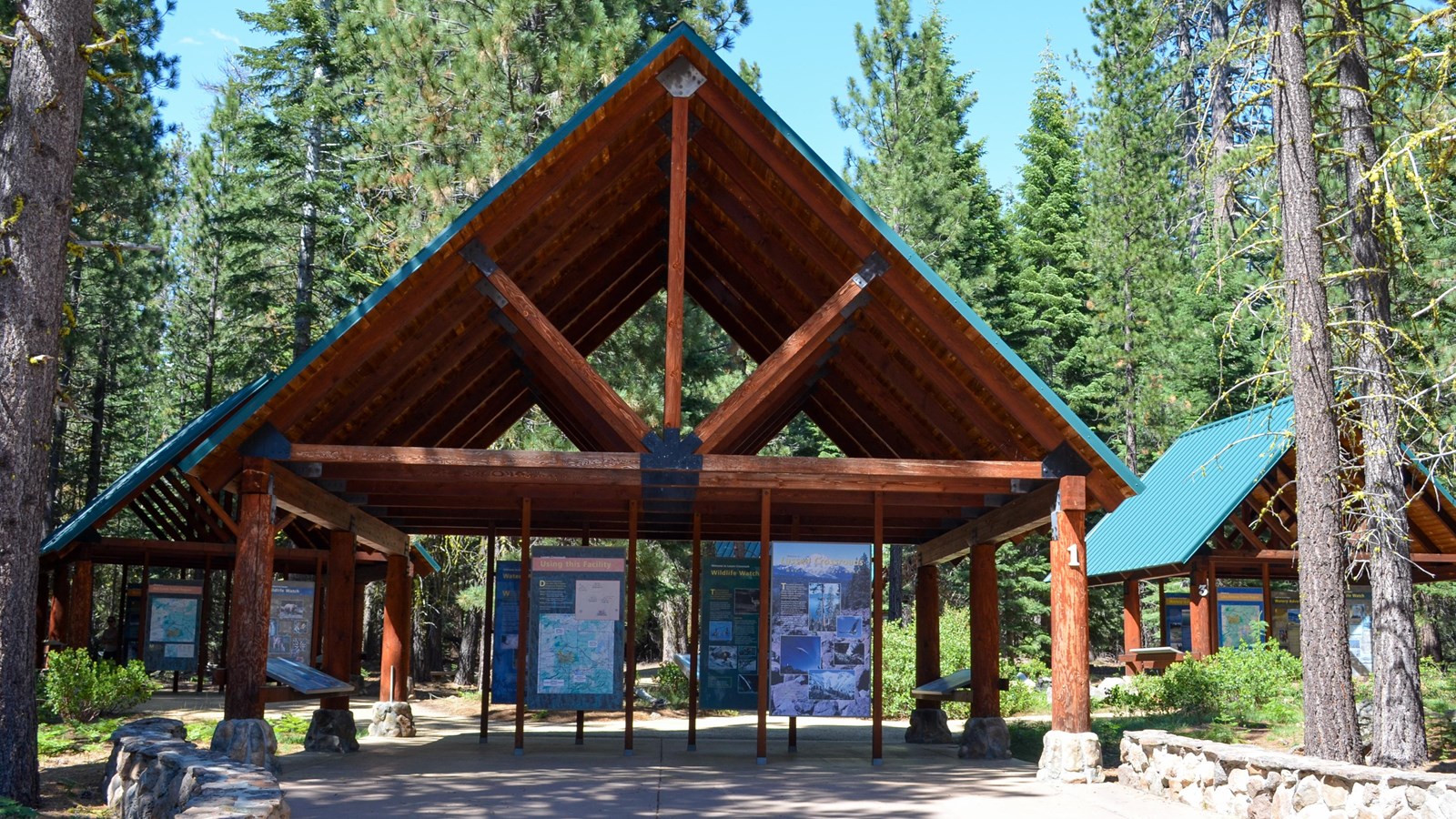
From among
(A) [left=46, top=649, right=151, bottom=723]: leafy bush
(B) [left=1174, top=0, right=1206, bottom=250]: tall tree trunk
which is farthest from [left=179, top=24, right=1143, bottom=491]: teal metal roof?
(B) [left=1174, top=0, right=1206, bottom=250]: tall tree trunk

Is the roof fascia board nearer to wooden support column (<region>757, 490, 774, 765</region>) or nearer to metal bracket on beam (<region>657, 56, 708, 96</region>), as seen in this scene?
metal bracket on beam (<region>657, 56, 708, 96</region>)

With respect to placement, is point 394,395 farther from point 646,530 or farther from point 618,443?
point 646,530

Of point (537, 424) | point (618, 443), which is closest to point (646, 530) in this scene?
point (618, 443)

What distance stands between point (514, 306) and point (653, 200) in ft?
9.72

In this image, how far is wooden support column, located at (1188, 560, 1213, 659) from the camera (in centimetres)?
2139

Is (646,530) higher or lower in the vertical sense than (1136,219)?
lower

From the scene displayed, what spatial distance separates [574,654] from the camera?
13219mm

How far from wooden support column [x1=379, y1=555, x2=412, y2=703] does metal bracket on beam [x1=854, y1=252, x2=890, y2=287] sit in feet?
29.3

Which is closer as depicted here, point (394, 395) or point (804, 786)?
point (804, 786)

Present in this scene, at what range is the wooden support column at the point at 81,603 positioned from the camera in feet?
72.4


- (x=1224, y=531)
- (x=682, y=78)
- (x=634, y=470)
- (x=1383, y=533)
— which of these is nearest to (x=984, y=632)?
(x=1383, y=533)

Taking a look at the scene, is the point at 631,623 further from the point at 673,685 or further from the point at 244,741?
the point at 673,685

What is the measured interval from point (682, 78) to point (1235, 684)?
13081 millimetres

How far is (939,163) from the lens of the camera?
3388 centimetres
